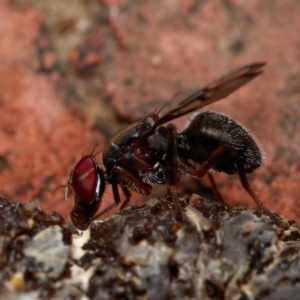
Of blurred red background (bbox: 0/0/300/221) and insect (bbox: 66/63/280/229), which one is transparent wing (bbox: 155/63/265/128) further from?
blurred red background (bbox: 0/0/300/221)

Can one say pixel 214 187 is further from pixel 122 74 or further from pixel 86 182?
pixel 122 74

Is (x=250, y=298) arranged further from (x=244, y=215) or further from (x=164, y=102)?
(x=164, y=102)

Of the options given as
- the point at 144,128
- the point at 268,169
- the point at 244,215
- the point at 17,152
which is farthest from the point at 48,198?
the point at 244,215

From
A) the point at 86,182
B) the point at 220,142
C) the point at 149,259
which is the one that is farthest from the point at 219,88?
the point at 149,259

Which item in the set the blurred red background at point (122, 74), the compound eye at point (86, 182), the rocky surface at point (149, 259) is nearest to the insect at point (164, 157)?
the compound eye at point (86, 182)

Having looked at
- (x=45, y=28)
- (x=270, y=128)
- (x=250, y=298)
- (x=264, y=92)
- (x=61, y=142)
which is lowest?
(x=250, y=298)

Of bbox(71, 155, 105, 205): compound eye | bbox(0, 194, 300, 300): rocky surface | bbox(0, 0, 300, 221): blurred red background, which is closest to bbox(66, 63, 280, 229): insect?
bbox(71, 155, 105, 205): compound eye
